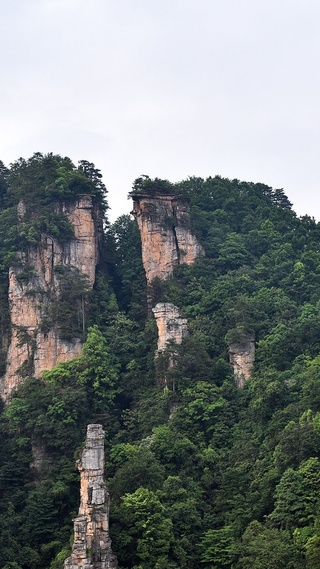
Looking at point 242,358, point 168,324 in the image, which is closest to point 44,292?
point 168,324

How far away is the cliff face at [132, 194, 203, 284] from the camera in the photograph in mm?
47219

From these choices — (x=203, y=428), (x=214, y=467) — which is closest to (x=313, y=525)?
(x=214, y=467)

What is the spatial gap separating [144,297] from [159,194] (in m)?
5.06

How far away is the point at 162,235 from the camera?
155 ft

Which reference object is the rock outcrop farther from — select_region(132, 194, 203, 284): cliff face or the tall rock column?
select_region(132, 194, 203, 284): cliff face

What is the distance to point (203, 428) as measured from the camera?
129 feet

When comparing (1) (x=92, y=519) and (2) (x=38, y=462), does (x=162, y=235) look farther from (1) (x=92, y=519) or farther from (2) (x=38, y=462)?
(1) (x=92, y=519)

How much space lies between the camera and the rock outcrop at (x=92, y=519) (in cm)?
3188

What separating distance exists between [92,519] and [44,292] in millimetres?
14020

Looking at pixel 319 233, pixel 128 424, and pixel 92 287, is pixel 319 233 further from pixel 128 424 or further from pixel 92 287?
pixel 128 424

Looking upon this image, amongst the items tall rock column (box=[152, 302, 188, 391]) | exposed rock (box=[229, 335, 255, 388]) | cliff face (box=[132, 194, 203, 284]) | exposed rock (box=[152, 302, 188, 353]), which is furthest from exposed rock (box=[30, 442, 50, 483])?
cliff face (box=[132, 194, 203, 284])

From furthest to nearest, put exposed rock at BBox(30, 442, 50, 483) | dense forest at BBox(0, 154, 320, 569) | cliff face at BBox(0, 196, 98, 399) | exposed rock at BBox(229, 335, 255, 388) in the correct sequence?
1. cliff face at BBox(0, 196, 98, 399)
2. exposed rock at BBox(229, 335, 255, 388)
3. exposed rock at BBox(30, 442, 50, 483)
4. dense forest at BBox(0, 154, 320, 569)

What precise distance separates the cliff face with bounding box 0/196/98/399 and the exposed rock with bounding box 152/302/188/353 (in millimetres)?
3551

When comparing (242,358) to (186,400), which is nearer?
(186,400)
